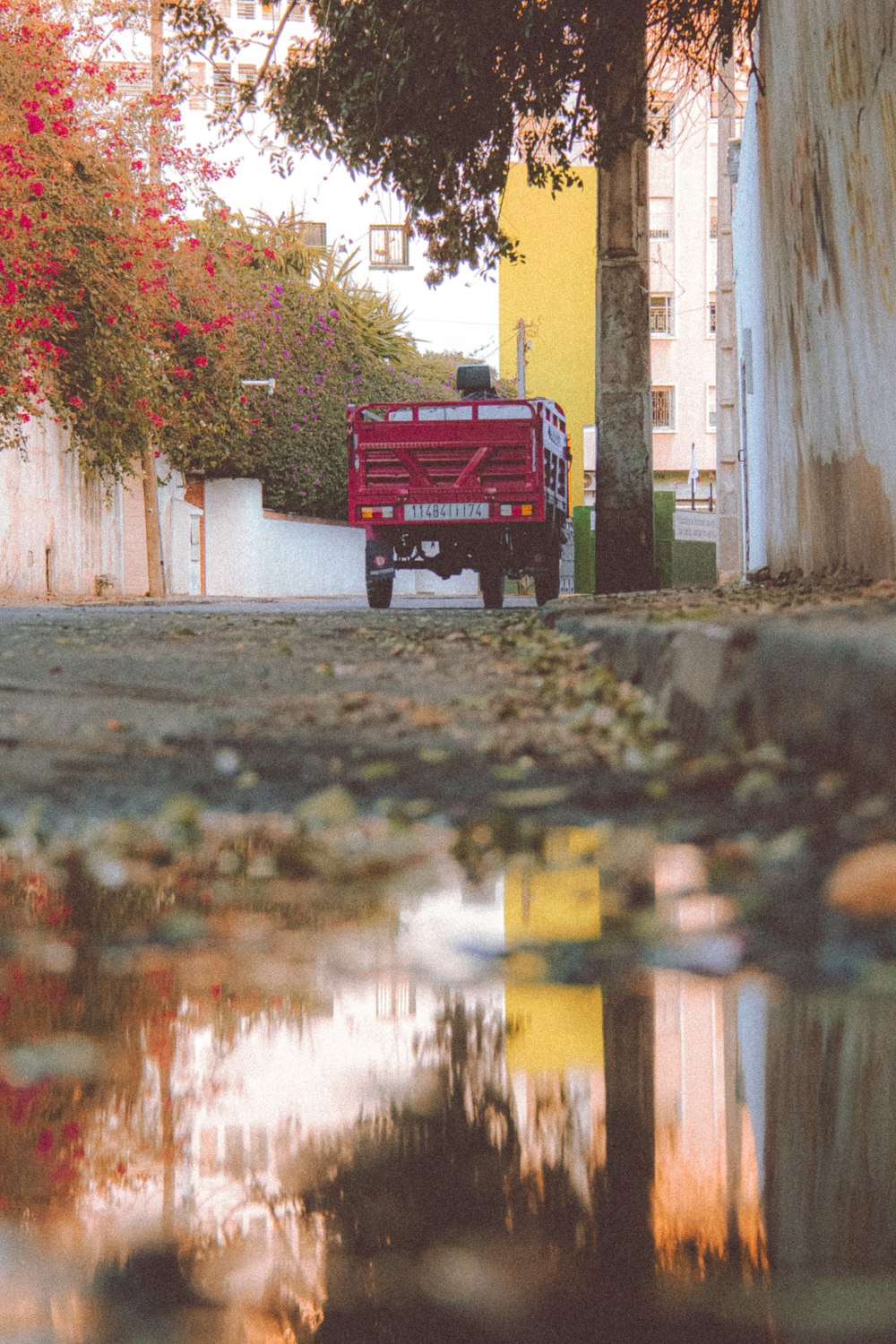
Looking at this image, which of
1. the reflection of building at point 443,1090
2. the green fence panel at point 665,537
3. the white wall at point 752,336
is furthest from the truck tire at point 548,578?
the reflection of building at point 443,1090

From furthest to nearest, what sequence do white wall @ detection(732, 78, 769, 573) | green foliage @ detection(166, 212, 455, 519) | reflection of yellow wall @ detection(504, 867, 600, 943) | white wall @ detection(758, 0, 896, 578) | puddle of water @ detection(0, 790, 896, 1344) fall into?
1. green foliage @ detection(166, 212, 455, 519)
2. white wall @ detection(732, 78, 769, 573)
3. white wall @ detection(758, 0, 896, 578)
4. reflection of yellow wall @ detection(504, 867, 600, 943)
5. puddle of water @ detection(0, 790, 896, 1344)

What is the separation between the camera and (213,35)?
11.4m

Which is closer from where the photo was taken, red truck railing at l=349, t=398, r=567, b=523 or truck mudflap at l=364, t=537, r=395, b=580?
red truck railing at l=349, t=398, r=567, b=523

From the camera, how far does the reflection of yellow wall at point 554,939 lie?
1.63m

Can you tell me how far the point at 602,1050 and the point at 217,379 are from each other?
21537 mm

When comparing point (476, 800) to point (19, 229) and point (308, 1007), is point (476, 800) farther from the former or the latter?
point (19, 229)

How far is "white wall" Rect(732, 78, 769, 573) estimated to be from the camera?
11.0 m

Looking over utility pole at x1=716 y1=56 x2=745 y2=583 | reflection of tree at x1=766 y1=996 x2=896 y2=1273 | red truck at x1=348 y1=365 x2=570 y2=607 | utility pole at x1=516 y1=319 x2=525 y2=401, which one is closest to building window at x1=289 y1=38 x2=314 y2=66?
red truck at x1=348 y1=365 x2=570 y2=607

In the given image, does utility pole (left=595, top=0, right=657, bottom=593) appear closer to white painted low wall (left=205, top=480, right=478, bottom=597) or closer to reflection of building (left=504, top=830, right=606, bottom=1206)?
reflection of building (left=504, top=830, right=606, bottom=1206)

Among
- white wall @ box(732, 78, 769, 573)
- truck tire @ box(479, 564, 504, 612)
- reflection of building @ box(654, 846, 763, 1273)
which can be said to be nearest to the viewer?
reflection of building @ box(654, 846, 763, 1273)

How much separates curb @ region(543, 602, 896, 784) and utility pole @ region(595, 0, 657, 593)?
869 cm

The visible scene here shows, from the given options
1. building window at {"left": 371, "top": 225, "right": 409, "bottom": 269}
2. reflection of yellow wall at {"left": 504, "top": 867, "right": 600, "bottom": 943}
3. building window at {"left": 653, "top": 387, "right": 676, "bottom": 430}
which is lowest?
reflection of yellow wall at {"left": 504, "top": 867, "right": 600, "bottom": 943}

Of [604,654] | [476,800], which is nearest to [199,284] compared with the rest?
[604,654]

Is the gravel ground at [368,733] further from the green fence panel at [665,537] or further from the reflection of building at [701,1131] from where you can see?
the green fence panel at [665,537]
